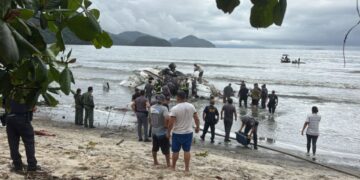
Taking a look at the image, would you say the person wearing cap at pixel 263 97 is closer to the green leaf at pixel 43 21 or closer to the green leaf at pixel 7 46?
the green leaf at pixel 43 21

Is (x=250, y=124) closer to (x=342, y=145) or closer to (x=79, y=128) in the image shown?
(x=342, y=145)

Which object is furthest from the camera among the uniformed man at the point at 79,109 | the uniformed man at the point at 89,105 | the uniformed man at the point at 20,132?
the uniformed man at the point at 79,109

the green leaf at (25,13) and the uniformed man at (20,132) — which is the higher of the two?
the green leaf at (25,13)

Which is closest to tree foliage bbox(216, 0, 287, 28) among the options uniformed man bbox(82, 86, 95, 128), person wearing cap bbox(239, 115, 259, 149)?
person wearing cap bbox(239, 115, 259, 149)

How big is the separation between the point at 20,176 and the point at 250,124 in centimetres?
Answer: 771

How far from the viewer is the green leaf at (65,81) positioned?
171 centimetres

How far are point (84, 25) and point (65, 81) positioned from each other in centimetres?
24

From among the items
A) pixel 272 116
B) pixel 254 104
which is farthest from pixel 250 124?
pixel 254 104

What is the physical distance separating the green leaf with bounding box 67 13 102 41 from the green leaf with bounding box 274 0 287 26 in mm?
662

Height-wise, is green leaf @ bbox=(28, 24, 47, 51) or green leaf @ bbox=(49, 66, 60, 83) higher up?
green leaf @ bbox=(28, 24, 47, 51)

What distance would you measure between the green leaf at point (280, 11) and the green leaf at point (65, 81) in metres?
0.82

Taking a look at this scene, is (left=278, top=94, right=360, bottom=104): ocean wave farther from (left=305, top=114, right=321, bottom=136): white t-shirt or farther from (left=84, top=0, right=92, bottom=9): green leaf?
(left=84, top=0, right=92, bottom=9): green leaf

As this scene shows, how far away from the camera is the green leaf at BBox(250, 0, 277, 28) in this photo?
1.60m

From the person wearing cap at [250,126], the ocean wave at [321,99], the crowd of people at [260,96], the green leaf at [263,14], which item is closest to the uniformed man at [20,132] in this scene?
the green leaf at [263,14]
